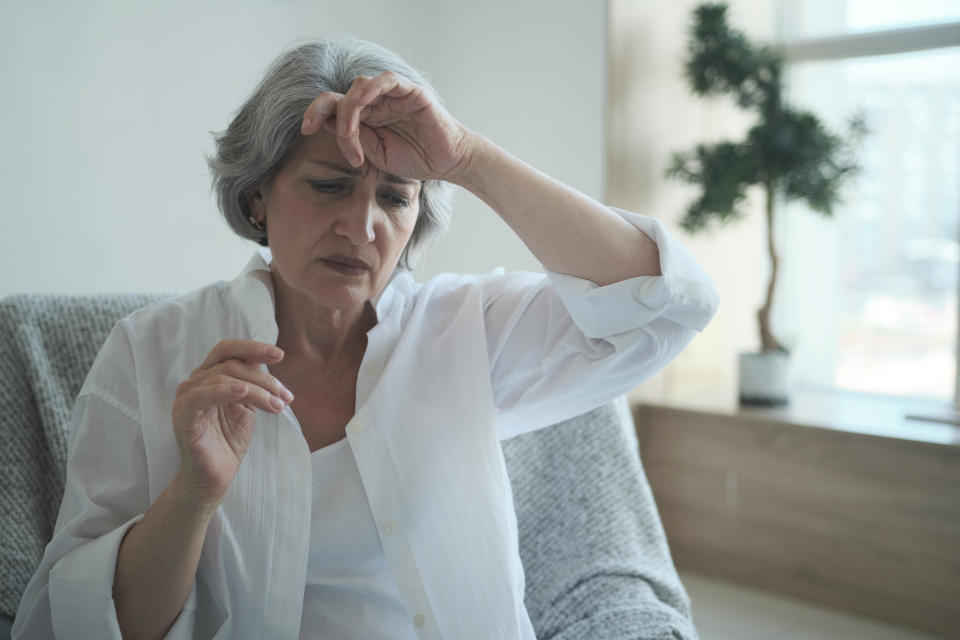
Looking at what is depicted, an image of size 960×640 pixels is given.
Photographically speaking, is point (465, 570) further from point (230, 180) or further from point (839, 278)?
point (839, 278)

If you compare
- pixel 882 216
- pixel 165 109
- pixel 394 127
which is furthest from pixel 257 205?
pixel 882 216

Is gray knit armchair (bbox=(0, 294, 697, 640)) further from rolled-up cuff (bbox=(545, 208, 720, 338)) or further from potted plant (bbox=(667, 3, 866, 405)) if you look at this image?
potted plant (bbox=(667, 3, 866, 405))

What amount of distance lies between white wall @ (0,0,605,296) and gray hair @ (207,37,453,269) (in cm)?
41

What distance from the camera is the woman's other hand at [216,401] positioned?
0.97 m

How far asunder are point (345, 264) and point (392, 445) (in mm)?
262

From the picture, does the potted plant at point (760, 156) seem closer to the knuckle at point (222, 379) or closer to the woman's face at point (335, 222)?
the woman's face at point (335, 222)

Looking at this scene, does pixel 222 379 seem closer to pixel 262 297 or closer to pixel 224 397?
pixel 224 397

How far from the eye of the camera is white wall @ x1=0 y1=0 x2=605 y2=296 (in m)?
2.18

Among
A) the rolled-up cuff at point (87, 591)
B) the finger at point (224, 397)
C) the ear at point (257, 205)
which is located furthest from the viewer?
the ear at point (257, 205)

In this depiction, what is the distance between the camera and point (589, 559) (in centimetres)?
146

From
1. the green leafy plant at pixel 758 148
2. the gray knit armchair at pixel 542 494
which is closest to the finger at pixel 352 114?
the gray knit armchair at pixel 542 494

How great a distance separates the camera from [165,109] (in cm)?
245

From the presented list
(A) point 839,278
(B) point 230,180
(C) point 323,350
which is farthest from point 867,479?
(B) point 230,180

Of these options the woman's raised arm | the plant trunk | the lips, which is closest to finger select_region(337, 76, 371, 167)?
the woman's raised arm
